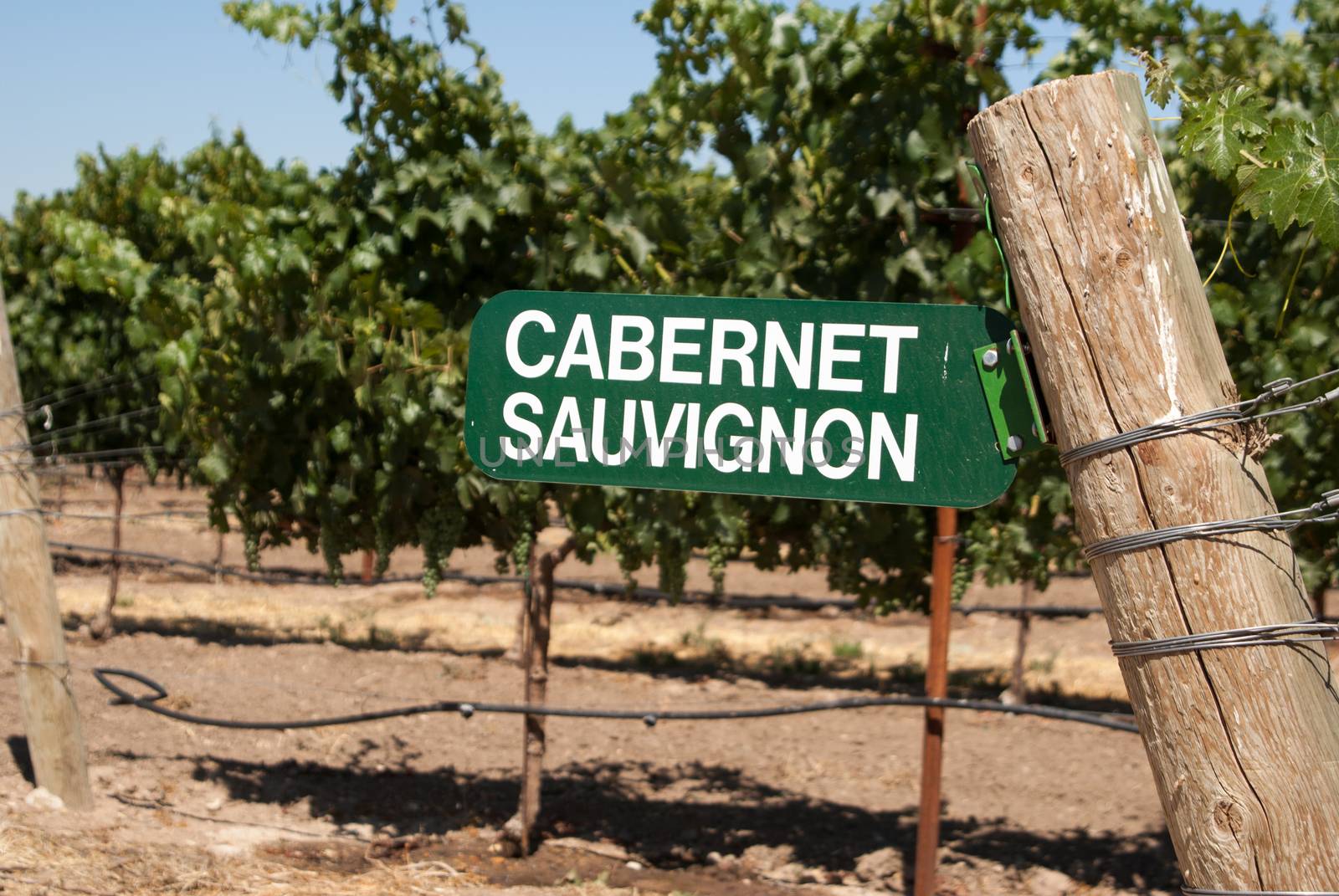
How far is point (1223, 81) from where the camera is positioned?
1870mm

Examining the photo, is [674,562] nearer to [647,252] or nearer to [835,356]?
[647,252]

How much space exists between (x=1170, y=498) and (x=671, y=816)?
533 cm

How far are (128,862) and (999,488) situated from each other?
434 cm

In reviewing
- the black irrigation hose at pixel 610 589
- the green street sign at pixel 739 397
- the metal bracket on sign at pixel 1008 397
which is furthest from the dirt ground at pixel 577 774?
the metal bracket on sign at pixel 1008 397

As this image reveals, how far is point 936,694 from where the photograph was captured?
442cm

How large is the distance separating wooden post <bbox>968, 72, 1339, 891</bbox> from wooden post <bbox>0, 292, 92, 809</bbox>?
182 inches

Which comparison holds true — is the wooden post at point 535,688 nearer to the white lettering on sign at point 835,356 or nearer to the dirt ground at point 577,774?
the dirt ground at point 577,774

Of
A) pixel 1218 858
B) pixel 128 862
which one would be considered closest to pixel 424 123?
pixel 128 862

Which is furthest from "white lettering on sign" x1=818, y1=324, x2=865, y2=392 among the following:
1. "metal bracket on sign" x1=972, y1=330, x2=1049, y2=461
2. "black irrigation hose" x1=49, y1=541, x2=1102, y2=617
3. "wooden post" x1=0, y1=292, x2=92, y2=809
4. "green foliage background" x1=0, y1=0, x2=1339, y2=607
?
"wooden post" x1=0, y1=292, x2=92, y2=809

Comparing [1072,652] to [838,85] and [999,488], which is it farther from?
[999,488]

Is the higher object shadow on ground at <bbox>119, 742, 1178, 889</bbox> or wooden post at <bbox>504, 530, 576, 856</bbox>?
wooden post at <bbox>504, 530, 576, 856</bbox>

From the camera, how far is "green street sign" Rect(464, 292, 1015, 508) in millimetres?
1536

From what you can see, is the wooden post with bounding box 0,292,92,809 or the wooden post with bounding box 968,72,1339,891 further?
the wooden post with bounding box 0,292,92,809

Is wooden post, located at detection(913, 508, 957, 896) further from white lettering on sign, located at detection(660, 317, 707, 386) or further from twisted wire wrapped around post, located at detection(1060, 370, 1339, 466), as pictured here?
twisted wire wrapped around post, located at detection(1060, 370, 1339, 466)
